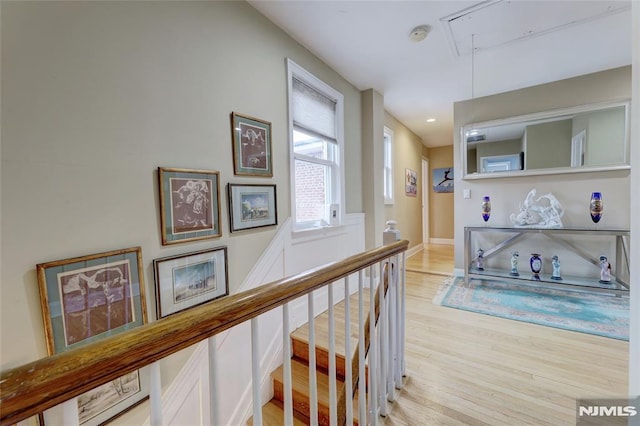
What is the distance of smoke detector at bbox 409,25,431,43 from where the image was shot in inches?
83.4

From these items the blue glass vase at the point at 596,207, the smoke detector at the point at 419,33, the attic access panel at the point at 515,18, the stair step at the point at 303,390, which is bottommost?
the stair step at the point at 303,390

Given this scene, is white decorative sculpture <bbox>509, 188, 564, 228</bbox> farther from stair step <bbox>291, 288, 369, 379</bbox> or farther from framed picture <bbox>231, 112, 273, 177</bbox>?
framed picture <bbox>231, 112, 273, 177</bbox>

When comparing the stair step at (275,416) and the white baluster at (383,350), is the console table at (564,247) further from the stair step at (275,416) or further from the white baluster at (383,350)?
the stair step at (275,416)

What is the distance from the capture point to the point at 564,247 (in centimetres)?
313

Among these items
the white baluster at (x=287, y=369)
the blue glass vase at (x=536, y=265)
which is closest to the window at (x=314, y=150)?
the white baluster at (x=287, y=369)

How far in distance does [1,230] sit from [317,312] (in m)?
2.11

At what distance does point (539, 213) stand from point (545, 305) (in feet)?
3.55

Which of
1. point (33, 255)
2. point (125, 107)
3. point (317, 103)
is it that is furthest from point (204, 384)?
point (317, 103)

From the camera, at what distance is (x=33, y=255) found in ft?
3.27

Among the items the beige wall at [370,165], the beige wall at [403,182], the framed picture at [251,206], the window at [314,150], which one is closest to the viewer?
the framed picture at [251,206]

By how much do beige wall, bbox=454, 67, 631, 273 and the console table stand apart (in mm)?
193

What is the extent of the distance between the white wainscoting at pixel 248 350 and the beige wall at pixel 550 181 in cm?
214

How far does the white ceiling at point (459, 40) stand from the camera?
6.31 ft

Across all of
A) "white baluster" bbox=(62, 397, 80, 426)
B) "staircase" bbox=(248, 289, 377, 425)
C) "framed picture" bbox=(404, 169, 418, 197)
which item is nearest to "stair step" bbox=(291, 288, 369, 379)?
"staircase" bbox=(248, 289, 377, 425)
